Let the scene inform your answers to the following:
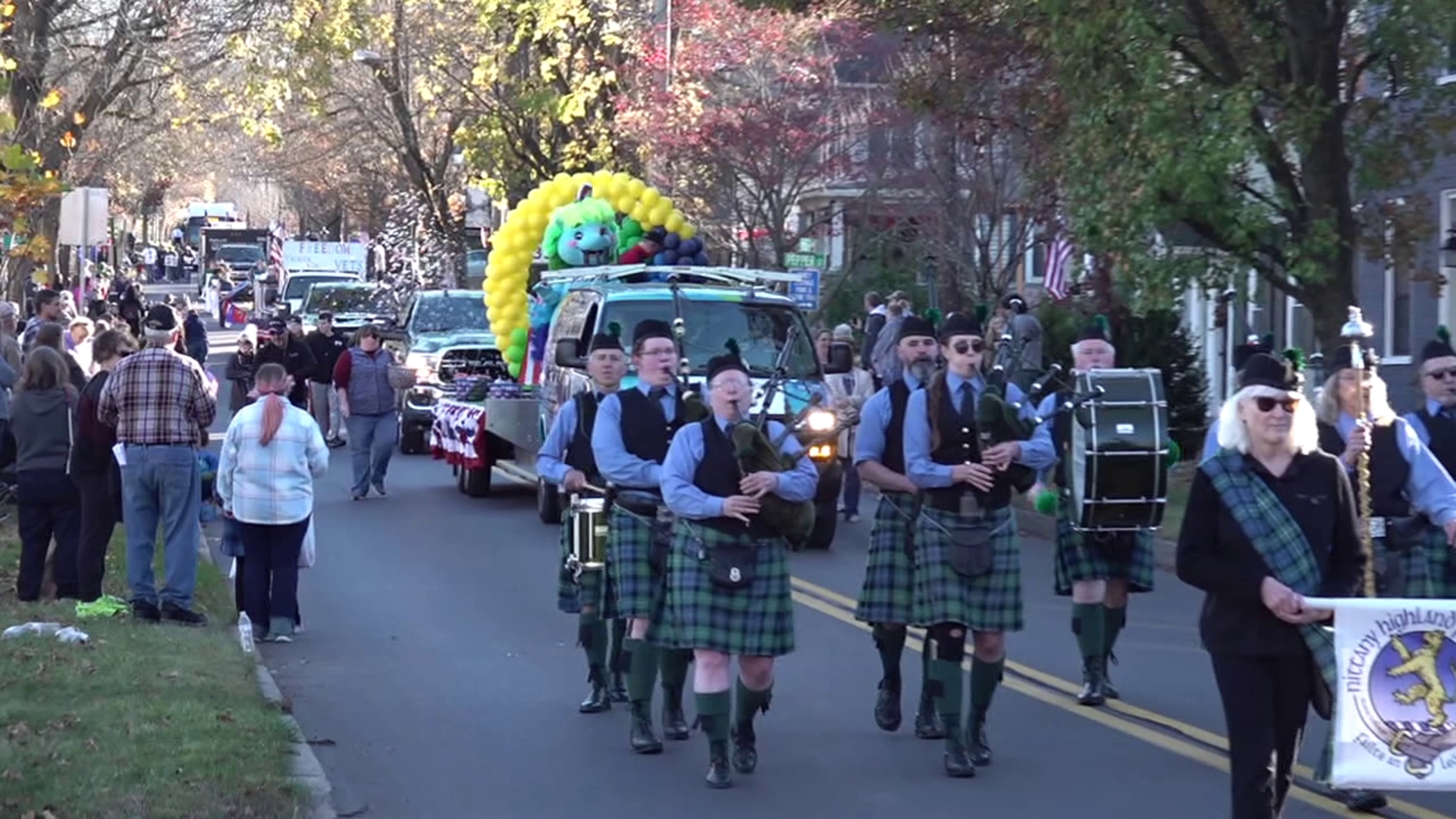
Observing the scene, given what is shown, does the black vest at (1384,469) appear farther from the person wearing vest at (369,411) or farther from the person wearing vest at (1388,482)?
the person wearing vest at (369,411)

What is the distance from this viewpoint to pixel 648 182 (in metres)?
35.9

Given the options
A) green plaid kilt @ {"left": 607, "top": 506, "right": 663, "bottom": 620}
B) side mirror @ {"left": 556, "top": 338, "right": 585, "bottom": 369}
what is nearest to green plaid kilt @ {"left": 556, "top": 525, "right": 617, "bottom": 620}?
green plaid kilt @ {"left": 607, "top": 506, "right": 663, "bottom": 620}

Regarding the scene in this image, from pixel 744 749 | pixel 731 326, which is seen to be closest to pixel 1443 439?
pixel 744 749

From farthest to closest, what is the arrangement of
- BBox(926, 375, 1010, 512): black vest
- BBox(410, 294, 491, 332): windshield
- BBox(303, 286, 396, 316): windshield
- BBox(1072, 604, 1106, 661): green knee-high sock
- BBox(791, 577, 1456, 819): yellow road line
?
BBox(303, 286, 396, 316): windshield
BBox(410, 294, 491, 332): windshield
BBox(1072, 604, 1106, 661): green knee-high sock
BBox(926, 375, 1010, 512): black vest
BBox(791, 577, 1456, 819): yellow road line

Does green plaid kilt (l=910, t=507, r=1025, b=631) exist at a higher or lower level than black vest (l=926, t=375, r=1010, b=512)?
lower

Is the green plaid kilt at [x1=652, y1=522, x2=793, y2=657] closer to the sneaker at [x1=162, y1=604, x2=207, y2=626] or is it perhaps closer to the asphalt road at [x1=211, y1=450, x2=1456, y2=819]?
the asphalt road at [x1=211, y1=450, x2=1456, y2=819]

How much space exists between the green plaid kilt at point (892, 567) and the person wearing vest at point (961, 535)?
24 cm

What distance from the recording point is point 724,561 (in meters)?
8.77

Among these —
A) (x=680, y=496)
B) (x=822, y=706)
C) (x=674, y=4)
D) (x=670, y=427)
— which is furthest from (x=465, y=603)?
(x=674, y=4)

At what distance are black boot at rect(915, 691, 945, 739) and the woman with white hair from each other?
3218mm

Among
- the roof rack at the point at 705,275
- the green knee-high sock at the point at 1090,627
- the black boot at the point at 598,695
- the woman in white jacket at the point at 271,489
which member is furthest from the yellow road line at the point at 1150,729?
the roof rack at the point at 705,275

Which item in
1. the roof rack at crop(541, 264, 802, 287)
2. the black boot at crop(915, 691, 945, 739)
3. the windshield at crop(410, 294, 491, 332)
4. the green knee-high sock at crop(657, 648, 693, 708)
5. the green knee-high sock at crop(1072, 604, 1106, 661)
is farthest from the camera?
the windshield at crop(410, 294, 491, 332)

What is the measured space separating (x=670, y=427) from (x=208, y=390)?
15.5 feet

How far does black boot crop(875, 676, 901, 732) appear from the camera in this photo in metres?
10.0
